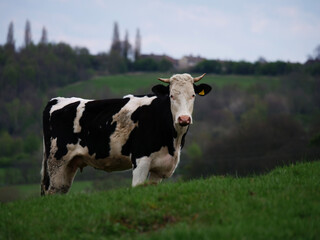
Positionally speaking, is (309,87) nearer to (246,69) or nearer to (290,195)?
(246,69)

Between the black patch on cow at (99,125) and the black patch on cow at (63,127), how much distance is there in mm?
263

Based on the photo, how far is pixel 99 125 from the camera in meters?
12.6

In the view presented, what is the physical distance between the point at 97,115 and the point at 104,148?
85 centimetres

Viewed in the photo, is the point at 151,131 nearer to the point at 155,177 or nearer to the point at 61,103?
the point at 155,177

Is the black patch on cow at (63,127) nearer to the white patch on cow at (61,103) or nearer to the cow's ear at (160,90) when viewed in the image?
the white patch on cow at (61,103)

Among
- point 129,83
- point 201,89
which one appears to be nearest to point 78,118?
point 201,89

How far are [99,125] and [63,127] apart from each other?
105 centimetres

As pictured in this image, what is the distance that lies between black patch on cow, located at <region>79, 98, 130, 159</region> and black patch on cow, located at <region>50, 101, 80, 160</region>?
0.86 ft

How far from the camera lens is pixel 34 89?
602 ft

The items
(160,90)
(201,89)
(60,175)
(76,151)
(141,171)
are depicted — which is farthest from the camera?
(60,175)

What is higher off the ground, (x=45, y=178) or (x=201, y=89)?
(x=201, y=89)

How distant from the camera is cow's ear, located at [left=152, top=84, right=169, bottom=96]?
→ 40.9ft

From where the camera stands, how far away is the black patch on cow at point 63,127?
513 inches

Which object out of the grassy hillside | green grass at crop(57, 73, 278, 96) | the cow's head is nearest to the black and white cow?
the cow's head
